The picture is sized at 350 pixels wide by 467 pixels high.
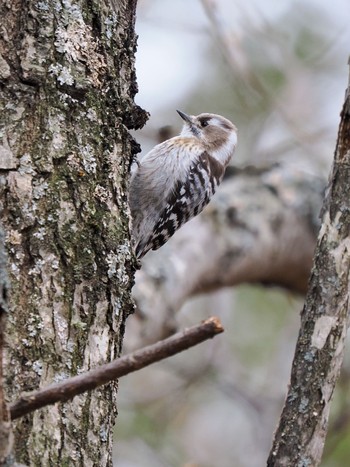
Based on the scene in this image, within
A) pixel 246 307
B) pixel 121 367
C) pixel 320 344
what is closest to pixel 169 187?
pixel 320 344

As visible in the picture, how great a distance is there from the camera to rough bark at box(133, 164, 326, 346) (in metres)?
4.91

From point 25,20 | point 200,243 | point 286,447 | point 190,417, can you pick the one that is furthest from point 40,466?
point 190,417

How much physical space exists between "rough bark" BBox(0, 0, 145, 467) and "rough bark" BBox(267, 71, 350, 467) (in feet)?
1.67

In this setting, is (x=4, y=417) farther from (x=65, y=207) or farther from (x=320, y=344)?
(x=320, y=344)

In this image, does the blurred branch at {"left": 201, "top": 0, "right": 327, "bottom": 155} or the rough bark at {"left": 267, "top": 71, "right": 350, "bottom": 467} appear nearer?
the rough bark at {"left": 267, "top": 71, "right": 350, "bottom": 467}

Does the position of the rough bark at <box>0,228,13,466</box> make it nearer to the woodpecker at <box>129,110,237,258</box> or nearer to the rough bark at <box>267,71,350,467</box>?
the rough bark at <box>267,71,350,467</box>

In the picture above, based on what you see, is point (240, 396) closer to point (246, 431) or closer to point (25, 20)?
point (246, 431)

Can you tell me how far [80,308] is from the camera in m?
2.25

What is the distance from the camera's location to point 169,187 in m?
4.66

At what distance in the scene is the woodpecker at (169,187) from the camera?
4.48 metres

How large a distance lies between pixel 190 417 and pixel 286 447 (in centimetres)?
Answer: 937

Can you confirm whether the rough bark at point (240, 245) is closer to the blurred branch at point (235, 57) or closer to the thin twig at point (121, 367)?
the blurred branch at point (235, 57)

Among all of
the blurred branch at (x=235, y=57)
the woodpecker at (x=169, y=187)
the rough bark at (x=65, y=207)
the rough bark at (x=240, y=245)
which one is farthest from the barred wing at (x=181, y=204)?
the rough bark at (x=65, y=207)

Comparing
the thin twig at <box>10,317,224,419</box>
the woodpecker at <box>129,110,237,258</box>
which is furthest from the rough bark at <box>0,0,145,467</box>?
the woodpecker at <box>129,110,237,258</box>
